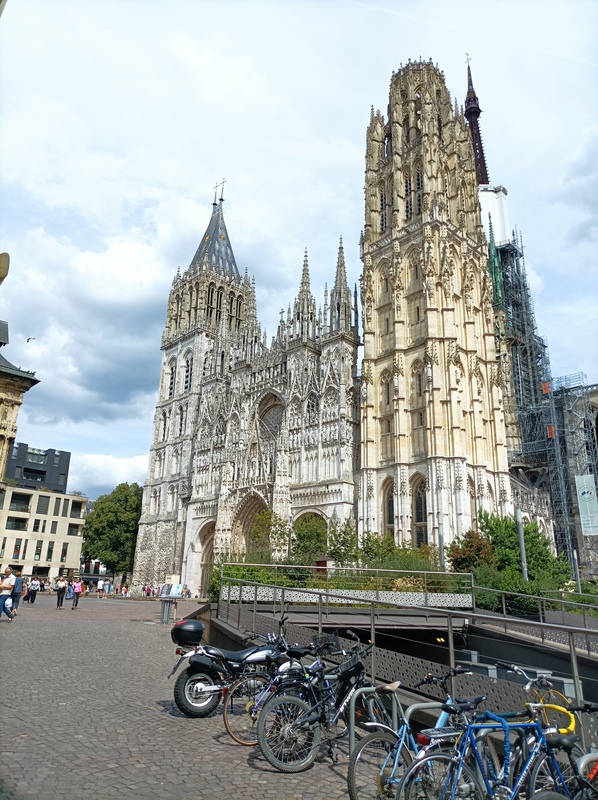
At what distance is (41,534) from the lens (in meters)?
65.4

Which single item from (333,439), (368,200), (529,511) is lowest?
(529,511)

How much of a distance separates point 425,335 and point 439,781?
3324 cm

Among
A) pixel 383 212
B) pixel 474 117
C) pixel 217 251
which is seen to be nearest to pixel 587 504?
pixel 383 212

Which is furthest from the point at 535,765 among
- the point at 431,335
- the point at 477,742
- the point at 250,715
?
the point at 431,335

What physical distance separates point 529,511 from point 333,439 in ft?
54.2

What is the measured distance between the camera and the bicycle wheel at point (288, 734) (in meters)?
6.11

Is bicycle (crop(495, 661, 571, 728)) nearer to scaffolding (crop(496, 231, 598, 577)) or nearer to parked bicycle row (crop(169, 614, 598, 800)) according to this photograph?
parked bicycle row (crop(169, 614, 598, 800))

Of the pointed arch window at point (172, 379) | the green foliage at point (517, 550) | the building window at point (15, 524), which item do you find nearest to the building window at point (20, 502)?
the building window at point (15, 524)

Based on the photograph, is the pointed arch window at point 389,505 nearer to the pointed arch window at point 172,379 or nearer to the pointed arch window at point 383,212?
the pointed arch window at point 383,212

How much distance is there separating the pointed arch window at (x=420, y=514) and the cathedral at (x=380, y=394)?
0.34ft

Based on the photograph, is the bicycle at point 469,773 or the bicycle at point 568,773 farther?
the bicycle at point 469,773

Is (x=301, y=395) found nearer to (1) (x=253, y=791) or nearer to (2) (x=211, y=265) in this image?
(2) (x=211, y=265)

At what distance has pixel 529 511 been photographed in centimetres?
4262

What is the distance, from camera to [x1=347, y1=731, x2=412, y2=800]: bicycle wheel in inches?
191
